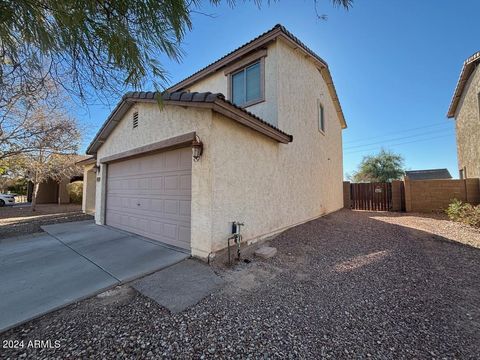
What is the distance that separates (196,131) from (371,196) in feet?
43.1

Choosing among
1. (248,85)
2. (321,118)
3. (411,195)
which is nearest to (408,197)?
(411,195)

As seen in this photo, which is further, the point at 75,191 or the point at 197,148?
the point at 75,191

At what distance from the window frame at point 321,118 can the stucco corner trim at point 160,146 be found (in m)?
7.50

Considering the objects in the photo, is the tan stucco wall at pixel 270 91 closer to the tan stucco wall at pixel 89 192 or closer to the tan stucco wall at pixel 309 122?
the tan stucco wall at pixel 309 122

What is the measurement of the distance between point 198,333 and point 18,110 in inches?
433

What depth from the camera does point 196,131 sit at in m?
4.69

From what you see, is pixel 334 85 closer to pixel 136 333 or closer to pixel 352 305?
pixel 352 305

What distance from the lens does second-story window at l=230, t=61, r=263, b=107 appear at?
24.1 ft

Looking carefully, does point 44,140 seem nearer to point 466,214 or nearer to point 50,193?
point 50,193

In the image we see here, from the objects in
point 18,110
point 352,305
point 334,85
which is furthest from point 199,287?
point 334,85

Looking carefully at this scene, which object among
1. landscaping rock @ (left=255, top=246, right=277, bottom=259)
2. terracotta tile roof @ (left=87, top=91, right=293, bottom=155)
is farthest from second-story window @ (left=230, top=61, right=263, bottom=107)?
landscaping rock @ (left=255, top=246, right=277, bottom=259)

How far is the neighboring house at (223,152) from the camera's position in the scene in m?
Result: 4.54

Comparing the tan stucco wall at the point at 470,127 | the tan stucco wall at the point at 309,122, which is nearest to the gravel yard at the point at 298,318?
the tan stucco wall at the point at 309,122

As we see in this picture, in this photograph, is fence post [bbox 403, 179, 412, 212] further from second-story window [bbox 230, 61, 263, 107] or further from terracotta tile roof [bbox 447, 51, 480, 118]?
second-story window [bbox 230, 61, 263, 107]
